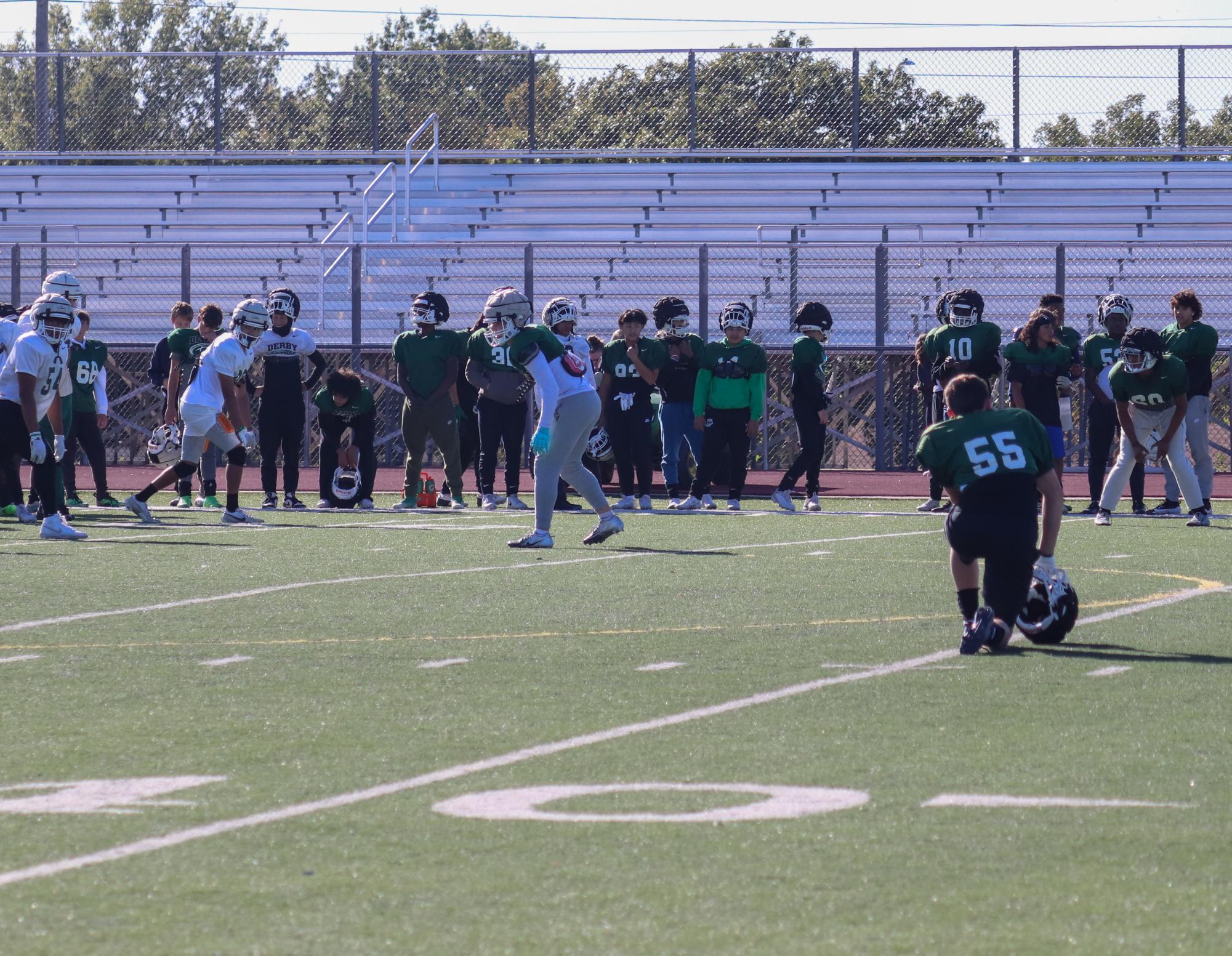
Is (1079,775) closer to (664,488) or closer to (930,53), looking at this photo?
(664,488)

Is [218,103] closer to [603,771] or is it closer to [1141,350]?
[1141,350]

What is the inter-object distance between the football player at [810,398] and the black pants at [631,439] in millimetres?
1135

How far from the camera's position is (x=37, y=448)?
12992 mm

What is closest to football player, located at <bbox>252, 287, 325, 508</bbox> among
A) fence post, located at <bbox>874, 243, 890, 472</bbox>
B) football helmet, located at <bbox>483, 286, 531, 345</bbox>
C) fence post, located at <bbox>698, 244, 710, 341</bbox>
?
football helmet, located at <bbox>483, 286, 531, 345</bbox>

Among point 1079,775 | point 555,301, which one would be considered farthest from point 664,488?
point 1079,775

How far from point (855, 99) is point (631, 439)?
1337 centimetres

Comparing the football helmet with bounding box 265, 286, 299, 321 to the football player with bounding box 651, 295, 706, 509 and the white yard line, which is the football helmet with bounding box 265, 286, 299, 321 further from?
the white yard line

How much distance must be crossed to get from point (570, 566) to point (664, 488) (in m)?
7.83

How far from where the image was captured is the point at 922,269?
2475 centimetres

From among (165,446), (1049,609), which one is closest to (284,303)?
(165,446)

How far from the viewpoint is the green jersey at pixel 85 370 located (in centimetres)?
1652

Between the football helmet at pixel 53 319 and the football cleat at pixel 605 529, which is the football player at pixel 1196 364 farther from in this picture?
the football helmet at pixel 53 319

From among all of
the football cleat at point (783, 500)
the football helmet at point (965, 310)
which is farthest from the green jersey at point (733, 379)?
the football helmet at point (965, 310)

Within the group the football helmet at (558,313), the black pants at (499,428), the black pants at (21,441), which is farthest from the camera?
the black pants at (499,428)
